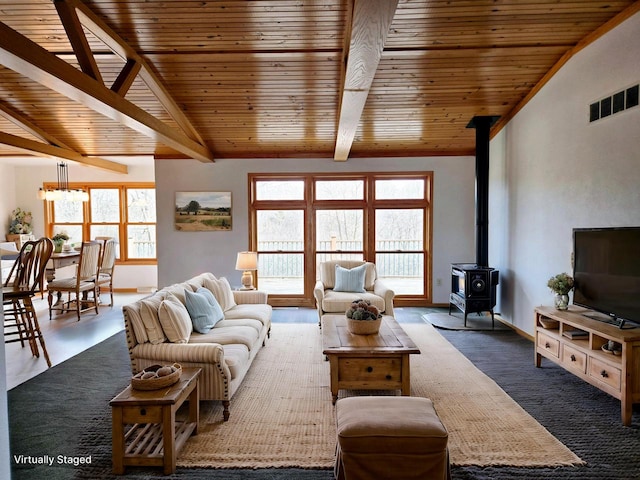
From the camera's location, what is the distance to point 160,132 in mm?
4324

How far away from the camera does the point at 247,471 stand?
7.32ft

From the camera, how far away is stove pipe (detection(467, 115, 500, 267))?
541 cm

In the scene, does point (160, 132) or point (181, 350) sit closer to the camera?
point (181, 350)

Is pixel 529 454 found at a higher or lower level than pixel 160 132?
lower

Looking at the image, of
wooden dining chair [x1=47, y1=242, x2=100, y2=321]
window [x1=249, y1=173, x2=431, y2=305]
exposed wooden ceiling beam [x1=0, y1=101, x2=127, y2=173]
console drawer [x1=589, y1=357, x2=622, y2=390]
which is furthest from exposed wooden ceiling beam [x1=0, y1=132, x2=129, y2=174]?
console drawer [x1=589, y1=357, x2=622, y2=390]

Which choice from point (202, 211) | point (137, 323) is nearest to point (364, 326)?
point (137, 323)

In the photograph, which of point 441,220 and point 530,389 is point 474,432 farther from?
point 441,220

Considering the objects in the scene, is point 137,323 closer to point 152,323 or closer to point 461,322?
point 152,323

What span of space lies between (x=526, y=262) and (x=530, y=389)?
205 centimetres

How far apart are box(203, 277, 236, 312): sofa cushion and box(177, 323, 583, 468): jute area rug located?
2.50 feet

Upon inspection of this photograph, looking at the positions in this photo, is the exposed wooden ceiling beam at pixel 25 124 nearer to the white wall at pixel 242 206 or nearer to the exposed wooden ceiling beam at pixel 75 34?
the white wall at pixel 242 206

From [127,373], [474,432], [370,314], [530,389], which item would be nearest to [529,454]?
[474,432]

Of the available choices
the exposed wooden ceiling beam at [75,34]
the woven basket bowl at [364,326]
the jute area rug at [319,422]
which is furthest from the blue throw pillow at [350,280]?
the exposed wooden ceiling beam at [75,34]

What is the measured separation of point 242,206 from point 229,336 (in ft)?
12.0
